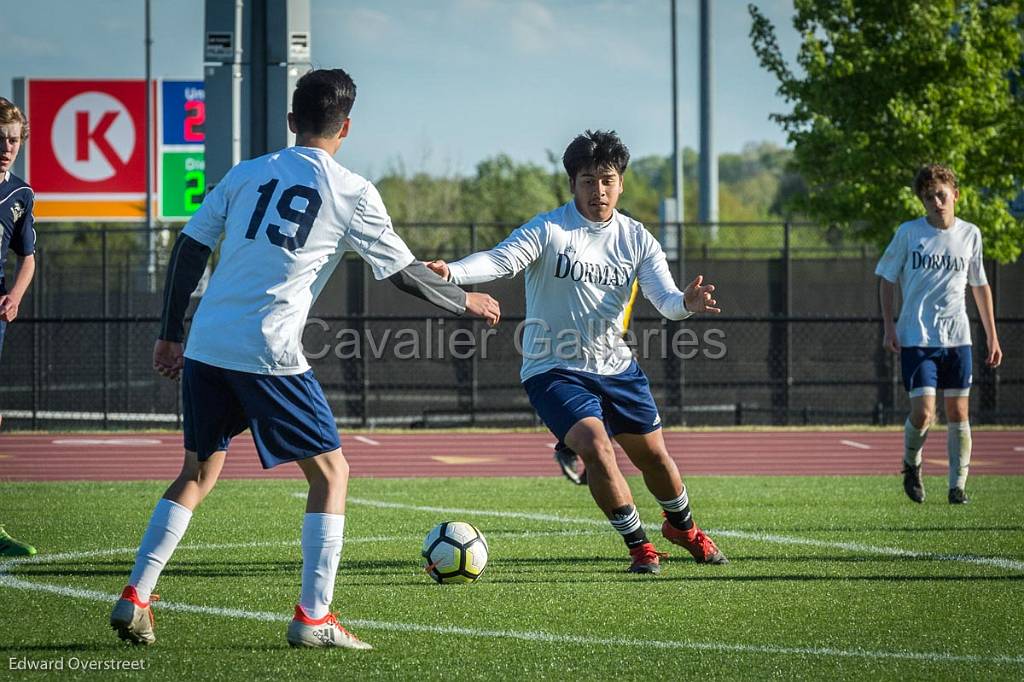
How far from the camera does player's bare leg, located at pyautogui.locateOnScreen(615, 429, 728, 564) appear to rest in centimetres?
673

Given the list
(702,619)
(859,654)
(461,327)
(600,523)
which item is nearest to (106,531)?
(600,523)

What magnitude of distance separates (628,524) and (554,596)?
0.82 metres

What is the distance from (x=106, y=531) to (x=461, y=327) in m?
11.7

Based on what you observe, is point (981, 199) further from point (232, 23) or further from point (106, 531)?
point (106, 531)

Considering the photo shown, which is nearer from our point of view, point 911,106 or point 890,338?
point 890,338

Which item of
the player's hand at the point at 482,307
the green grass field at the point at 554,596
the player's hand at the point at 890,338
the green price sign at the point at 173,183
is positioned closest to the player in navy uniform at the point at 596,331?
the green grass field at the point at 554,596

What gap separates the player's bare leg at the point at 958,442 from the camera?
9492mm

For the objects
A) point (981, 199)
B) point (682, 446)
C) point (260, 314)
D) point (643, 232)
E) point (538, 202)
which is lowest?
point (682, 446)

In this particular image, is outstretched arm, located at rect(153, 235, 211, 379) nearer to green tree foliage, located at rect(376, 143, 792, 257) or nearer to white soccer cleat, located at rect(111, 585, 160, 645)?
white soccer cleat, located at rect(111, 585, 160, 645)

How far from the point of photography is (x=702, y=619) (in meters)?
5.38

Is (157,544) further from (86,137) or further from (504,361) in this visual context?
(86,137)

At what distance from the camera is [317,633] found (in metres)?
4.70

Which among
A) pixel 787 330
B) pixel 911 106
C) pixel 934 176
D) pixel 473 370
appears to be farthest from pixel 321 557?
pixel 911 106

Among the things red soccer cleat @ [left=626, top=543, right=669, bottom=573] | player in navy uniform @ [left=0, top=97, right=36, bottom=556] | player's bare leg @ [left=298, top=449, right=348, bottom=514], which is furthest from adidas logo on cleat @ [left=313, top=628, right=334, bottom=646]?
player in navy uniform @ [left=0, top=97, right=36, bottom=556]
